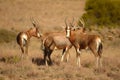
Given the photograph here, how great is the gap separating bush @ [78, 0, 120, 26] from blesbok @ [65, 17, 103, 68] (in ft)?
60.2

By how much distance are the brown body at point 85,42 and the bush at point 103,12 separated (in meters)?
18.3

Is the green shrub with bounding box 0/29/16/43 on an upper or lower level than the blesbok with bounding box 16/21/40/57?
lower

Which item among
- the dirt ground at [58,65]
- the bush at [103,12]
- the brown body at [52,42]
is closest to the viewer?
the dirt ground at [58,65]

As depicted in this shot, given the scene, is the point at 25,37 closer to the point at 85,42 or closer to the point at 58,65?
the point at 58,65

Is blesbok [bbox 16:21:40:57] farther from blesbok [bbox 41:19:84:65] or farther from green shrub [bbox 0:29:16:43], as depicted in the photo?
green shrub [bbox 0:29:16:43]

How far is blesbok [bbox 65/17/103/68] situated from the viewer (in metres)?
19.1

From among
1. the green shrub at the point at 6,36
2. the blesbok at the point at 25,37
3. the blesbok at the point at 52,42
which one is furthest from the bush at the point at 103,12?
the blesbok at the point at 52,42

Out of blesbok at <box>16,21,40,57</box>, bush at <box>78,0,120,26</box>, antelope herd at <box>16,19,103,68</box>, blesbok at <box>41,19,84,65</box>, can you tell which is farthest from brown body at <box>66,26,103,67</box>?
bush at <box>78,0,120,26</box>

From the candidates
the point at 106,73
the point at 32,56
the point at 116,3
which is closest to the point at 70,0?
the point at 116,3

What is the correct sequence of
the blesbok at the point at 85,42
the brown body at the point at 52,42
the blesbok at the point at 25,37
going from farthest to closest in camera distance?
the blesbok at the point at 25,37 → the brown body at the point at 52,42 → the blesbok at the point at 85,42

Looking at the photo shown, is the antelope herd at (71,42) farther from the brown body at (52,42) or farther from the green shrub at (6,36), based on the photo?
the green shrub at (6,36)

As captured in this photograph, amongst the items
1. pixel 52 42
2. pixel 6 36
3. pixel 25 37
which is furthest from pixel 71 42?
pixel 6 36

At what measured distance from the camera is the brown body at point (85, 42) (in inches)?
751

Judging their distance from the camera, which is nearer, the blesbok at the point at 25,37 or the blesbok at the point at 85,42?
the blesbok at the point at 85,42
